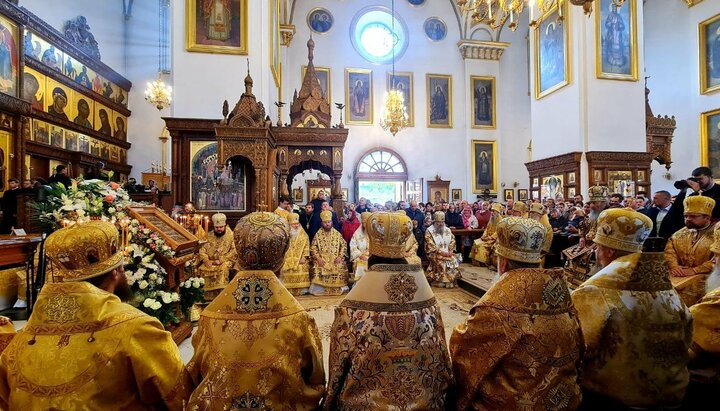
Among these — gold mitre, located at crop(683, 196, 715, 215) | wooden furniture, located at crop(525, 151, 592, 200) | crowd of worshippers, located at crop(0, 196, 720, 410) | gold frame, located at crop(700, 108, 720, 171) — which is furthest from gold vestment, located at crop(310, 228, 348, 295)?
gold frame, located at crop(700, 108, 720, 171)

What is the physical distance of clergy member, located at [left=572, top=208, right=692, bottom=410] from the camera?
205 centimetres

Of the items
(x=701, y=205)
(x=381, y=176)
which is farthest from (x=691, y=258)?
(x=381, y=176)

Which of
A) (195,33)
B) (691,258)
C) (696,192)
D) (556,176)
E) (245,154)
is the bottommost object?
→ (691,258)

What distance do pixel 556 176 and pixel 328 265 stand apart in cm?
1019

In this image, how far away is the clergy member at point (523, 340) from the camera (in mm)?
1832

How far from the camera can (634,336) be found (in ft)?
6.73

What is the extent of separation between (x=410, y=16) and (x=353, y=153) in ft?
25.9

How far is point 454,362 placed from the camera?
205cm

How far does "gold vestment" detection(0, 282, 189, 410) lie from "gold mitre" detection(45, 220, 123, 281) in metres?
0.09

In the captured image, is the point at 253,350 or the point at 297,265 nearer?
the point at 253,350

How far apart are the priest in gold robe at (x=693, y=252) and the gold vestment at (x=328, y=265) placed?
528 cm

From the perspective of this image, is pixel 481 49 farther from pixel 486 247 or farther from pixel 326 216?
pixel 326 216

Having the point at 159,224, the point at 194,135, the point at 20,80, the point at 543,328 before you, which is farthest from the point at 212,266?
the point at 20,80

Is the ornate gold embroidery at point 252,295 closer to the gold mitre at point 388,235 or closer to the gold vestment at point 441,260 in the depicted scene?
the gold mitre at point 388,235
